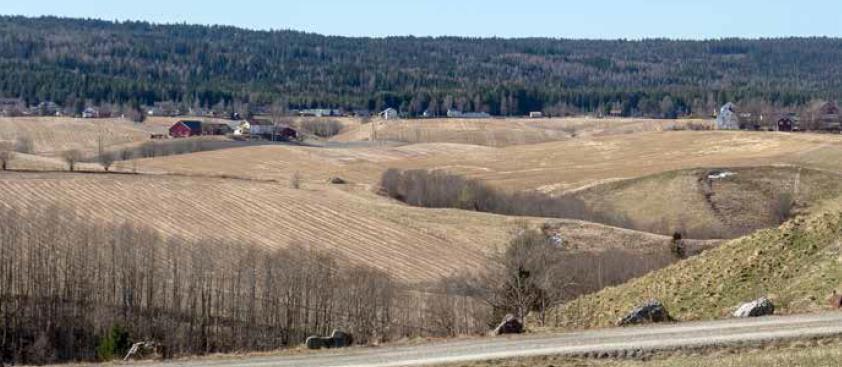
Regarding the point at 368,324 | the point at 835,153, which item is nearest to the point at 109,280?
the point at 368,324

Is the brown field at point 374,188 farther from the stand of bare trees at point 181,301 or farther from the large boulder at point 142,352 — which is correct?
the large boulder at point 142,352

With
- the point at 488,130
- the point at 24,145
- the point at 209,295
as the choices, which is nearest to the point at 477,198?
Result: the point at 209,295

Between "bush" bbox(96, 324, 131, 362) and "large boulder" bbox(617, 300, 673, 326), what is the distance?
19.1 m

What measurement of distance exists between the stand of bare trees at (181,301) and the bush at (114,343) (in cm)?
19

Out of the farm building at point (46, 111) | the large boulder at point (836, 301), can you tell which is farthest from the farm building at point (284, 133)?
the large boulder at point (836, 301)

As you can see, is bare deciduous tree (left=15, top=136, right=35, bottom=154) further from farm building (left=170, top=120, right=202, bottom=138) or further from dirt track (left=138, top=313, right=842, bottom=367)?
dirt track (left=138, top=313, right=842, bottom=367)

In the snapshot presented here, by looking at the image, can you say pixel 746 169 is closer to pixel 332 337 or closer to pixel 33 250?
pixel 33 250

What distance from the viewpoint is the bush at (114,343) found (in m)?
42.0

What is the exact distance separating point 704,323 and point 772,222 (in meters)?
53.9

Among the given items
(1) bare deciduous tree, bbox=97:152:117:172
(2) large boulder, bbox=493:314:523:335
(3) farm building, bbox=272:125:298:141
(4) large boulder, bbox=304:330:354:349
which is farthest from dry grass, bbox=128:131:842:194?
(4) large boulder, bbox=304:330:354:349

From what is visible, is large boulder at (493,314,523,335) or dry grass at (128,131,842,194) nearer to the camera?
large boulder at (493,314,523,335)

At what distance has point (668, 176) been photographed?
92938mm

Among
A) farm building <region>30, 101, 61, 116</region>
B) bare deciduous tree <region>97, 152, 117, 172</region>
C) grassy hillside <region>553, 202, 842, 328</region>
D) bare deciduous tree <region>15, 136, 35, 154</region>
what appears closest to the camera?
grassy hillside <region>553, 202, 842, 328</region>

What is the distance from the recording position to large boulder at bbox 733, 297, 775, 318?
27062 millimetres
